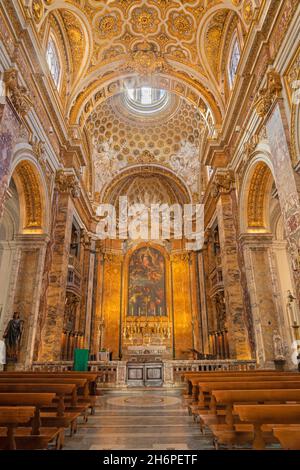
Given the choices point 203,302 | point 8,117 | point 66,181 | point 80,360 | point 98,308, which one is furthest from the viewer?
Result: point 98,308

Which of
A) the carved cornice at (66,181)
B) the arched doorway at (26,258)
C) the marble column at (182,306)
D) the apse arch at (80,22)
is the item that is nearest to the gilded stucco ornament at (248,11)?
the apse arch at (80,22)

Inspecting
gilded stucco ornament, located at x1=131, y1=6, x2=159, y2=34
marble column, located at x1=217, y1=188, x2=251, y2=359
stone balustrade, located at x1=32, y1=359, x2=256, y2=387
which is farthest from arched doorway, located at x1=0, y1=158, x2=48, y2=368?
gilded stucco ornament, located at x1=131, y1=6, x2=159, y2=34

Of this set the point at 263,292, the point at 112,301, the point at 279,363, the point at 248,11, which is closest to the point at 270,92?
the point at 248,11

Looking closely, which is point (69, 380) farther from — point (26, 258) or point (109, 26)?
point (109, 26)

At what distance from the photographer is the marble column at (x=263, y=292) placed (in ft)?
34.5

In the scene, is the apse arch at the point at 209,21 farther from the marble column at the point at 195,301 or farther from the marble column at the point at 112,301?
the marble column at the point at 112,301

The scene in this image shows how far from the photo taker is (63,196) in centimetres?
1380

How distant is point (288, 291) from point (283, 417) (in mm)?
9983

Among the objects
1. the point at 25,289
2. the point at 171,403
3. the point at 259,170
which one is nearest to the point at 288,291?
the point at 259,170

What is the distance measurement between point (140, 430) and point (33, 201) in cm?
987

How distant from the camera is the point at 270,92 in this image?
8.63 meters

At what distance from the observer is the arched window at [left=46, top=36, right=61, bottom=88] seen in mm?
12859

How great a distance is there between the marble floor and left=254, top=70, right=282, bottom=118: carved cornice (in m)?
8.22

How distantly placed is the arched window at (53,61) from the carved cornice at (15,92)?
4.28 metres
